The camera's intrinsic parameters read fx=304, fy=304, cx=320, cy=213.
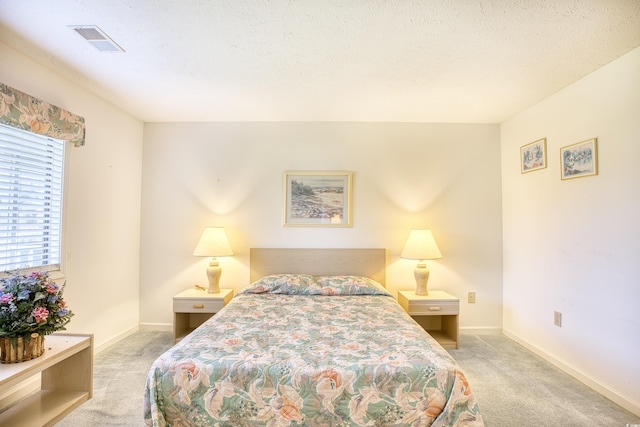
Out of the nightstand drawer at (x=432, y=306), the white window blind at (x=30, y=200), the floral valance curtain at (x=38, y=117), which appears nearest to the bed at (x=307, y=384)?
the nightstand drawer at (x=432, y=306)

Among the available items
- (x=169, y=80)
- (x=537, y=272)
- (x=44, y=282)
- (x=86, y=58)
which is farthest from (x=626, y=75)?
(x=44, y=282)

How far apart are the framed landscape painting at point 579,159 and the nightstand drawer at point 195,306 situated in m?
3.28

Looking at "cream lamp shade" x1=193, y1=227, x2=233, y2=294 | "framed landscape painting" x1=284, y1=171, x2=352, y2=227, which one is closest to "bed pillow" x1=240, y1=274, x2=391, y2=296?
"cream lamp shade" x1=193, y1=227, x2=233, y2=294

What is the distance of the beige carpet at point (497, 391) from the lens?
186 cm

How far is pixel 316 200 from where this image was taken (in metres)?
3.41

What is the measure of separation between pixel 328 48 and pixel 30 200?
238 centimetres

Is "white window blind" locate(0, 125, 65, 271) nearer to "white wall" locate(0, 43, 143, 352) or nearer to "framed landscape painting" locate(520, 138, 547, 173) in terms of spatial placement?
"white wall" locate(0, 43, 143, 352)

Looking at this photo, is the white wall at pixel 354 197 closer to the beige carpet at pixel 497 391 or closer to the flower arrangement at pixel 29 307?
the beige carpet at pixel 497 391

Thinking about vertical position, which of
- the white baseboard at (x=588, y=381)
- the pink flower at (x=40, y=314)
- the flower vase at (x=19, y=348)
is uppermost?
the pink flower at (x=40, y=314)

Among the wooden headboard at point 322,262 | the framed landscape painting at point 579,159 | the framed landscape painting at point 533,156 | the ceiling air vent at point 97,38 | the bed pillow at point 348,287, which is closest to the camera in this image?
the ceiling air vent at point 97,38

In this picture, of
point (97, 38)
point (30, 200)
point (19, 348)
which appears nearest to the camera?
point (19, 348)

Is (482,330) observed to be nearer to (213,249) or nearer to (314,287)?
(314,287)

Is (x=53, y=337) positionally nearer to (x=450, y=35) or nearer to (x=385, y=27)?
(x=385, y=27)

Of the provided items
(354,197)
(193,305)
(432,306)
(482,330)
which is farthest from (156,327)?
(482,330)
